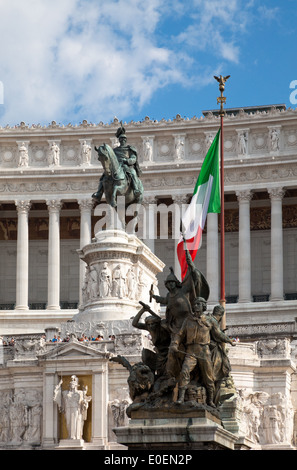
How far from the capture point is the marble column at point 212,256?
82.4 metres

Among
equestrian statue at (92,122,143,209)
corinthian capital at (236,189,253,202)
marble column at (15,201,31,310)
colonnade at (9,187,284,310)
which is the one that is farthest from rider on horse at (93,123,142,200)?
marble column at (15,201,31,310)

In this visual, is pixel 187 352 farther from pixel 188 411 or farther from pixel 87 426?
pixel 87 426

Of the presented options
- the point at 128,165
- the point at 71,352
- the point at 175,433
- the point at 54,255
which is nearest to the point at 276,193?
the point at 54,255

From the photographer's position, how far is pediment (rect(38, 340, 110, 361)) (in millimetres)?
49000

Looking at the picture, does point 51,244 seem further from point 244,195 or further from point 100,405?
point 100,405

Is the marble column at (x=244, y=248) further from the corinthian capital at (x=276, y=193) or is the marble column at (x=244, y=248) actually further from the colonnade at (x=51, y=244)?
the colonnade at (x=51, y=244)

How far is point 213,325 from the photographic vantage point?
28.6 metres

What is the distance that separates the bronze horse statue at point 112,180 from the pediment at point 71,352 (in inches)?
356

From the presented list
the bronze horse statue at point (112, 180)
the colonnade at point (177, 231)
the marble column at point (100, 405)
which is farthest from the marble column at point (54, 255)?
Answer: the marble column at point (100, 405)

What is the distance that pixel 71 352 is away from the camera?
49.3m

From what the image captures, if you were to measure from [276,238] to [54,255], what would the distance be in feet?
51.2

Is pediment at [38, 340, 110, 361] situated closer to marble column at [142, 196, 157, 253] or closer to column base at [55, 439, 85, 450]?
column base at [55, 439, 85, 450]
